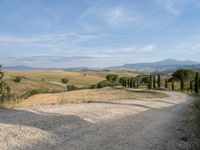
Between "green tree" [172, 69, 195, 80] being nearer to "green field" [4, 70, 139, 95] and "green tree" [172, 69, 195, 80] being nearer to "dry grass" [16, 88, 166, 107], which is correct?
"green field" [4, 70, 139, 95]

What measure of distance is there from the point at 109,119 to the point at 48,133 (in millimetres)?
5075

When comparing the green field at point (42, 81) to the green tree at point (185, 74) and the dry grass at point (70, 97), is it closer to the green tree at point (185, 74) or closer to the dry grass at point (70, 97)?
the dry grass at point (70, 97)

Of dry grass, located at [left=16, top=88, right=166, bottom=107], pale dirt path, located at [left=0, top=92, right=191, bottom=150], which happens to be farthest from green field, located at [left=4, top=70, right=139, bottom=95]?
pale dirt path, located at [left=0, top=92, right=191, bottom=150]

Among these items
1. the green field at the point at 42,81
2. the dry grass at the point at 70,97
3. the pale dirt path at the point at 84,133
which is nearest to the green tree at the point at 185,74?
the green field at the point at 42,81

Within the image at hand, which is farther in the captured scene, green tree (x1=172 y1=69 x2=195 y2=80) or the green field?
green tree (x1=172 y1=69 x2=195 y2=80)

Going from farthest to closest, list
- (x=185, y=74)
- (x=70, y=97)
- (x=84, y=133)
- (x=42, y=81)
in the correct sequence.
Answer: (x=42, y=81) < (x=185, y=74) < (x=70, y=97) < (x=84, y=133)

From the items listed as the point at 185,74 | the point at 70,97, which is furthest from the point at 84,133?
the point at 185,74

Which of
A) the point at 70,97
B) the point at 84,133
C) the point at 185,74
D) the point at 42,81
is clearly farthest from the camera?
the point at 42,81

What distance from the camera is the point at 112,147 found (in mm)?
10023

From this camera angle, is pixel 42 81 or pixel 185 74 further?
pixel 42 81

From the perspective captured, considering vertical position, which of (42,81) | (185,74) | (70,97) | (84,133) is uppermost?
(185,74)

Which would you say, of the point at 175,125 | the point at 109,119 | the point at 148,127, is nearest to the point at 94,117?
the point at 109,119

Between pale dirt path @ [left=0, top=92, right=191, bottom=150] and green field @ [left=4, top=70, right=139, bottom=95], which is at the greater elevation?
pale dirt path @ [left=0, top=92, right=191, bottom=150]

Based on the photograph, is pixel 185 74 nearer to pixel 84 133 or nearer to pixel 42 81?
pixel 42 81
